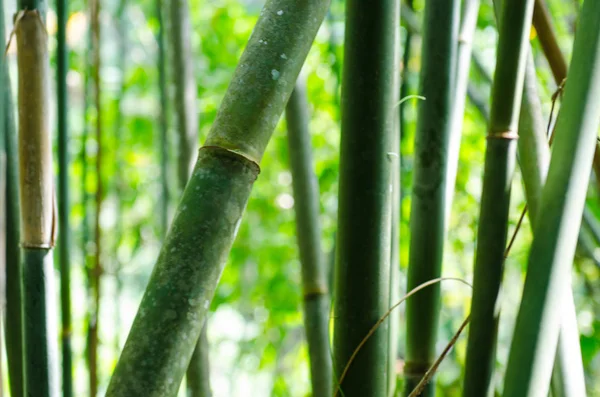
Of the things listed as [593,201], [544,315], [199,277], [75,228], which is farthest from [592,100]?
[75,228]

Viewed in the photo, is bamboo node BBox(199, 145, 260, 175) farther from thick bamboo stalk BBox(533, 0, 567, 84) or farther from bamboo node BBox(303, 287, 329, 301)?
bamboo node BBox(303, 287, 329, 301)

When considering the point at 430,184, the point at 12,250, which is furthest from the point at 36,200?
the point at 430,184

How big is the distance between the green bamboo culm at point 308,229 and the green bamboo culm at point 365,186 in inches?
16.4

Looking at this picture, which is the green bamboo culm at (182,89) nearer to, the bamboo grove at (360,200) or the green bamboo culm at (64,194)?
the bamboo grove at (360,200)

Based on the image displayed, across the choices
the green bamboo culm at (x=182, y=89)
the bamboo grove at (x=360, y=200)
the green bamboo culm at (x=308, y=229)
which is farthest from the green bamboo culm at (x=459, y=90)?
the green bamboo culm at (x=182, y=89)

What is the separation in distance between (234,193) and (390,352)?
289 millimetres

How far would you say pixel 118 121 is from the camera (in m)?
1.80

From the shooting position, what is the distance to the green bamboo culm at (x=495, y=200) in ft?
1.57

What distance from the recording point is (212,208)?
37 cm

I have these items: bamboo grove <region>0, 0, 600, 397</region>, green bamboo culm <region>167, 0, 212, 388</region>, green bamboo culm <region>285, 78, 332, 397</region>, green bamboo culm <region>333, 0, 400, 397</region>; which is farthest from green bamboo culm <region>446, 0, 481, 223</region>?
green bamboo culm <region>167, 0, 212, 388</region>

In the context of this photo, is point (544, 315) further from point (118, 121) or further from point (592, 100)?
point (118, 121)

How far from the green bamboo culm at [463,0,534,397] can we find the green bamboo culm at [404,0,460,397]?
62mm

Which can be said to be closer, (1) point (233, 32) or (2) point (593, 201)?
(2) point (593, 201)

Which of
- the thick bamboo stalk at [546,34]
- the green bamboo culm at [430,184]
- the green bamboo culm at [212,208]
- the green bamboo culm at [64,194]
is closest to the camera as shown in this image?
the green bamboo culm at [212,208]
